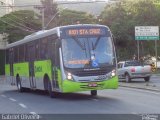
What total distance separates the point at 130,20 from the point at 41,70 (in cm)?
3731

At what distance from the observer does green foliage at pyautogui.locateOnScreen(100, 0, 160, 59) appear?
5834cm

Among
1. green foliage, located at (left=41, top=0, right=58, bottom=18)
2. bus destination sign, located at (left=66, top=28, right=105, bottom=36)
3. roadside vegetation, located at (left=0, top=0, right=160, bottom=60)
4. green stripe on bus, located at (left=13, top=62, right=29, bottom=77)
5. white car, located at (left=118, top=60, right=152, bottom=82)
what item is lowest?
white car, located at (left=118, top=60, right=152, bottom=82)

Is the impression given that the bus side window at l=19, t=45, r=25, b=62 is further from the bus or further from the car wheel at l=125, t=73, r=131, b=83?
the car wheel at l=125, t=73, r=131, b=83

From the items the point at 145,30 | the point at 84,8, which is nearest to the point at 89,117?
the point at 145,30

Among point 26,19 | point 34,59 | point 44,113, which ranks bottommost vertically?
point 44,113

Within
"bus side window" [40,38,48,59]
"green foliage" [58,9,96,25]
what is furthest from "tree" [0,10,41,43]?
"bus side window" [40,38,48,59]

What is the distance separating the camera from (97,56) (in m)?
19.9

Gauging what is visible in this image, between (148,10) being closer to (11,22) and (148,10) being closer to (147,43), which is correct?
(147,43)

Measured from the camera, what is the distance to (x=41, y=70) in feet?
75.8

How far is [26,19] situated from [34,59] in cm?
4871

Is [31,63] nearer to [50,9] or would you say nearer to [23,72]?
[23,72]

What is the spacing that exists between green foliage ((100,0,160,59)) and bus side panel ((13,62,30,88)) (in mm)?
28506

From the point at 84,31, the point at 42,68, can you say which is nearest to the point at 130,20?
the point at 42,68

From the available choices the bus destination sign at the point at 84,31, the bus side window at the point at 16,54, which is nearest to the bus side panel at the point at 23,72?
the bus side window at the point at 16,54
